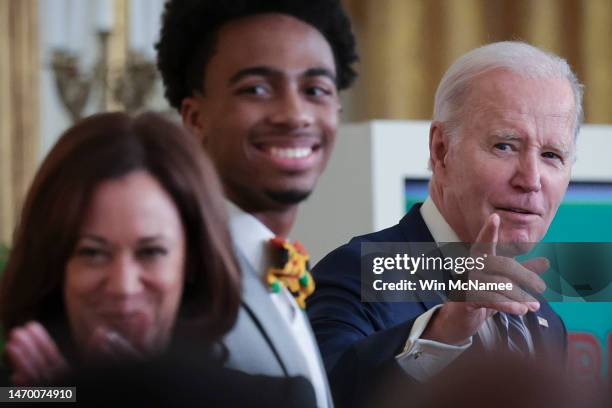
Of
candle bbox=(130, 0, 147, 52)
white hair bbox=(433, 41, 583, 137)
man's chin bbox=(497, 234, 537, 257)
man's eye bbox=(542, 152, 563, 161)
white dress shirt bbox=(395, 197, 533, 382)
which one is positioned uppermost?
candle bbox=(130, 0, 147, 52)

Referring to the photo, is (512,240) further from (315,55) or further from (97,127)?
(97,127)

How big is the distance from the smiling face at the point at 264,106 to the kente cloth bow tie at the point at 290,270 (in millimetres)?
34

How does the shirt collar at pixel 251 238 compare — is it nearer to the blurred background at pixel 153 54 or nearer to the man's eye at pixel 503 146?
the man's eye at pixel 503 146

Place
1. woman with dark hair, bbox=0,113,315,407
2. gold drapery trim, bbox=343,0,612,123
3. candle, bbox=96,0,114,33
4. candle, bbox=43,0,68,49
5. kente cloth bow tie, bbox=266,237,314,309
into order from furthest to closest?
candle, bbox=43,0,68,49
candle, bbox=96,0,114,33
gold drapery trim, bbox=343,0,612,123
kente cloth bow tie, bbox=266,237,314,309
woman with dark hair, bbox=0,113,315,407

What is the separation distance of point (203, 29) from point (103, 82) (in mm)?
2381

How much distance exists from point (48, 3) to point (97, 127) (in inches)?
127

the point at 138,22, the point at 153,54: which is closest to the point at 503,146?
the point at 153,54

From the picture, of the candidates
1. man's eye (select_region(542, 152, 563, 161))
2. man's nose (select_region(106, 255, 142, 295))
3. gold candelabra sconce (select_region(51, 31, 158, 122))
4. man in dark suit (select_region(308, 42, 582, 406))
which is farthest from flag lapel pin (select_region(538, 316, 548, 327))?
gold candelabra sconce (select_region(51, 31, 158, 122))

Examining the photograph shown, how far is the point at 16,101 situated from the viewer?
3457 millimetres

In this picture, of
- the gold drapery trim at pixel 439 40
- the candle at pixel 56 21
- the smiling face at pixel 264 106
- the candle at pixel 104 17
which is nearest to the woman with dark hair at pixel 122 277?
the smiling face at pixel 264 106

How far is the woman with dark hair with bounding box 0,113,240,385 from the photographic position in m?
0.54

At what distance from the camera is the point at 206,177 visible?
1.89 feet

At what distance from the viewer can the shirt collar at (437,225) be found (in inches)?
31.3

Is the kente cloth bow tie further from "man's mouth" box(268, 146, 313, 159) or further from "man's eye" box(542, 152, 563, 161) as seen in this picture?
"man's eye" box(542, 152, 563, 161)
